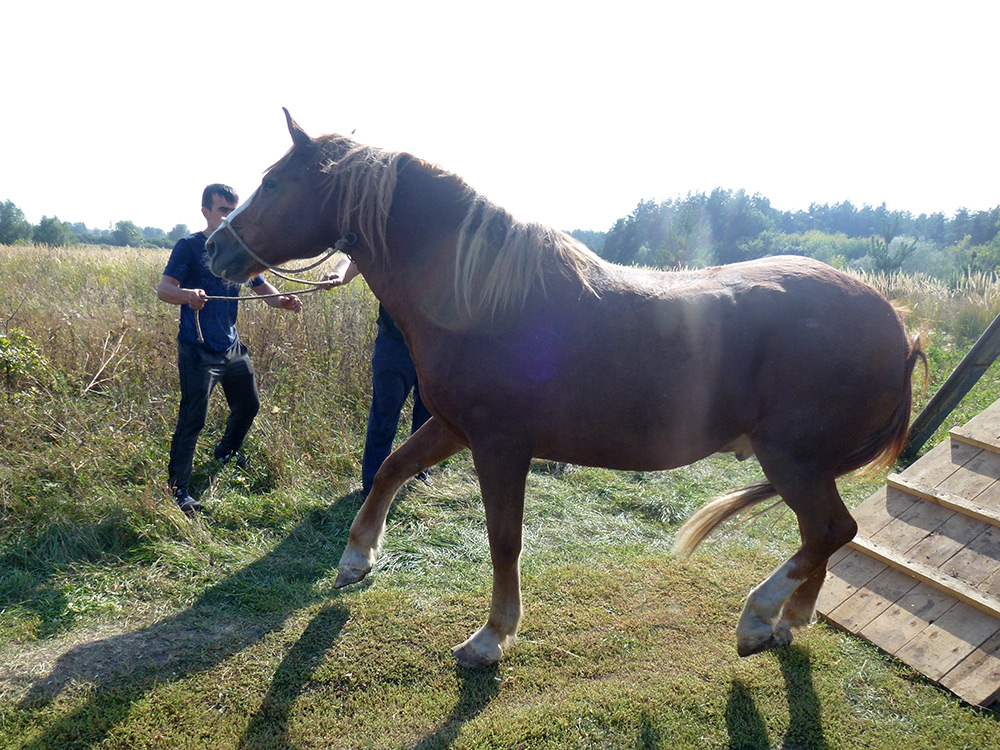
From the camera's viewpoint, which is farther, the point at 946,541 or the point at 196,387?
the point at 196,387

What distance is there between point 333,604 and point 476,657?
0.89 metres

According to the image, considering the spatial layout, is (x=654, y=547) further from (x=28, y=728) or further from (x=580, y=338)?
(x=28, y=728)

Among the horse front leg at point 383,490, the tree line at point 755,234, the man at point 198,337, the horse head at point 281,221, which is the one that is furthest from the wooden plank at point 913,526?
the tree line at point 755,234

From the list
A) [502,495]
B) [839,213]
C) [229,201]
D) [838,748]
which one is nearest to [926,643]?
[838,748]

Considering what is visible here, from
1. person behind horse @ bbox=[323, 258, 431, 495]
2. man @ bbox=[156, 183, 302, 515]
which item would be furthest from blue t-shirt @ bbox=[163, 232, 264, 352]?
person behind horse @ bbox=[323, 258, 431, 495]

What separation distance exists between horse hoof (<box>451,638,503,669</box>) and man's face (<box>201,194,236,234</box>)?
300 cm

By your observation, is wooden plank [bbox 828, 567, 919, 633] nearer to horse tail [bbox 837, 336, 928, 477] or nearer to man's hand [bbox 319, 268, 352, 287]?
horse tail [bbox 837, 336, 928, 477]

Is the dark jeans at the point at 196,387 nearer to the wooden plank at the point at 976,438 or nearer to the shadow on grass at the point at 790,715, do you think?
the shadow on grass at the point at 790,715

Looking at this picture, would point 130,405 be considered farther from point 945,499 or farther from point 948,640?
point 945,499

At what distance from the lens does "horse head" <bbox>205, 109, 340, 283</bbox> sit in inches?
97.7

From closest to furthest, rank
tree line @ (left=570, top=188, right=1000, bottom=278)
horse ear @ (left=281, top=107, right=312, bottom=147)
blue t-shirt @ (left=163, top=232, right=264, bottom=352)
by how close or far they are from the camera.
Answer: horse ear @ (left=281, top=107, right=312, bottom=147) → blue t-shirt @ (left=163, top=232, right=264, bottom=352) → tree line @ (left=570, top=188, right=1000, bottom=278)

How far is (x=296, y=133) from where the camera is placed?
2.45m

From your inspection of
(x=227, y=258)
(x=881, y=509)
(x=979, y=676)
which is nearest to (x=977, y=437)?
(x=881, y=509)

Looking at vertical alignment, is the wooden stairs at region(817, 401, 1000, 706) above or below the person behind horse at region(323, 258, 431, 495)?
below
